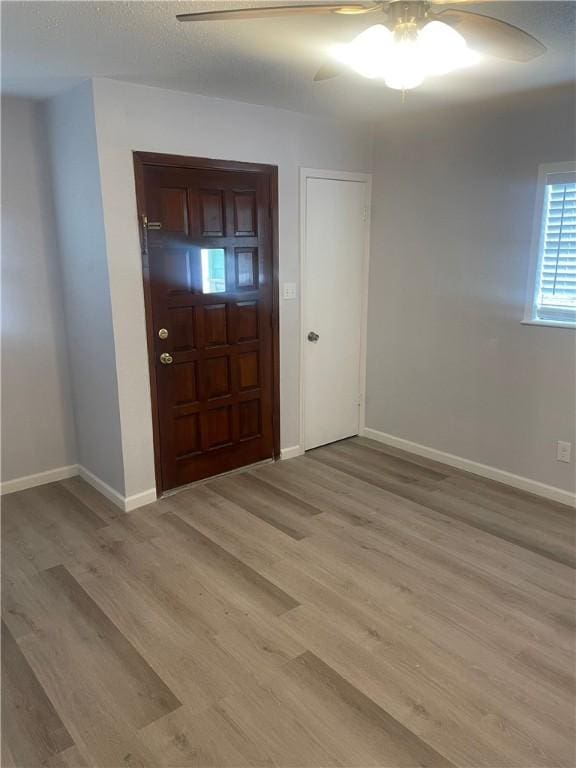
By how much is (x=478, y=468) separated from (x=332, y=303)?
1.59 m

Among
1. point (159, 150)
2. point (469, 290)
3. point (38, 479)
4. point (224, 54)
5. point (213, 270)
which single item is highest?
point (224, 54)

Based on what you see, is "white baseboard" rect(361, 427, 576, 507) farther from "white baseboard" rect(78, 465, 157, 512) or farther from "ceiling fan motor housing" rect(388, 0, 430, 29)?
"ceiling fan motor housing" rect(388, 0, 430, 29)

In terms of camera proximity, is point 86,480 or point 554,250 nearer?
point 554,250

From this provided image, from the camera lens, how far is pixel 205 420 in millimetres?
3656

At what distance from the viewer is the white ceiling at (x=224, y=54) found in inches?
78.5

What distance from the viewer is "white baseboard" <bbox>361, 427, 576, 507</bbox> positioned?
3.48 metres

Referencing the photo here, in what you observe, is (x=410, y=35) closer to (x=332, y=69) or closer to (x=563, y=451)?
(x=332, y=69)

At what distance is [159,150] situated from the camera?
10.2 ft

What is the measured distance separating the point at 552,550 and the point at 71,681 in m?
A: 2.39

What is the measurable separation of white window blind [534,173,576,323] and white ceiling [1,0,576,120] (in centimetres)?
58

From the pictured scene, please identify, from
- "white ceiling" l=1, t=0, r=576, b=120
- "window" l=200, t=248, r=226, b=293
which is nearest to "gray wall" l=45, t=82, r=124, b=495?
"white ceiling" l=1, t=0, r=576, b=120

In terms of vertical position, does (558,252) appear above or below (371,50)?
below

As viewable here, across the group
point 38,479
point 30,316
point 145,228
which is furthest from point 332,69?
point 38,479

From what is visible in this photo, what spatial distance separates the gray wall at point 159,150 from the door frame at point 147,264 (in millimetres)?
34
